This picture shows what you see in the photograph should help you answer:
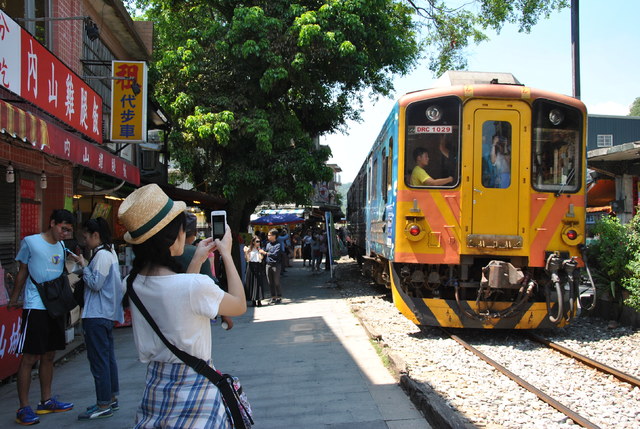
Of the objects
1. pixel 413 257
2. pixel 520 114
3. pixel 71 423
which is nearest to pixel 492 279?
pixel 413 257

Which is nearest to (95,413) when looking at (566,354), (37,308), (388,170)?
(37,308)

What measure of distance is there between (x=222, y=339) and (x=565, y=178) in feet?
18.1

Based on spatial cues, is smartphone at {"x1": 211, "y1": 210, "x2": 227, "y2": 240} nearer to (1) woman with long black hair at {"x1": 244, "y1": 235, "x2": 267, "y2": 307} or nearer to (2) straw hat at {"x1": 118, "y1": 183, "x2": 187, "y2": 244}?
(2) straw hat at {"x1": 118, "y1": 183, "x2": 187, "y2": 244}

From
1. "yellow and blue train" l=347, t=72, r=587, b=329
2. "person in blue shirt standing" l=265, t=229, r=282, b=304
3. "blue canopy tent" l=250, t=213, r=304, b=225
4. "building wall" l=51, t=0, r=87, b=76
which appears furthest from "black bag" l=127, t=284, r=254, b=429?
"blue canopy tent" l=250, t=213, r=304, b=225

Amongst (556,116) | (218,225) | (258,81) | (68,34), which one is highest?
(258,81)

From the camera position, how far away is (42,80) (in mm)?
6164

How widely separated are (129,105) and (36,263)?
562 centimetres

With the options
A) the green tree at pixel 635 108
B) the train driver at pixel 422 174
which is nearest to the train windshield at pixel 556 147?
the train driver at pixel 422 174

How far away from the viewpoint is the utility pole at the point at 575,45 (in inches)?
396

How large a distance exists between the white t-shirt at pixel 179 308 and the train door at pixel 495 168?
5670mm

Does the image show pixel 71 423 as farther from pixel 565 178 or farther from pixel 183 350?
pixel 565 178

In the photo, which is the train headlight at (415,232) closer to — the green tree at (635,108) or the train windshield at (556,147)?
the train windshield at (556,147)

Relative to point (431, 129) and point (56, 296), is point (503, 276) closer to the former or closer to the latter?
point (431, 129)

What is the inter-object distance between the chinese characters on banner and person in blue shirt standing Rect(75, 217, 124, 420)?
5113 mm
